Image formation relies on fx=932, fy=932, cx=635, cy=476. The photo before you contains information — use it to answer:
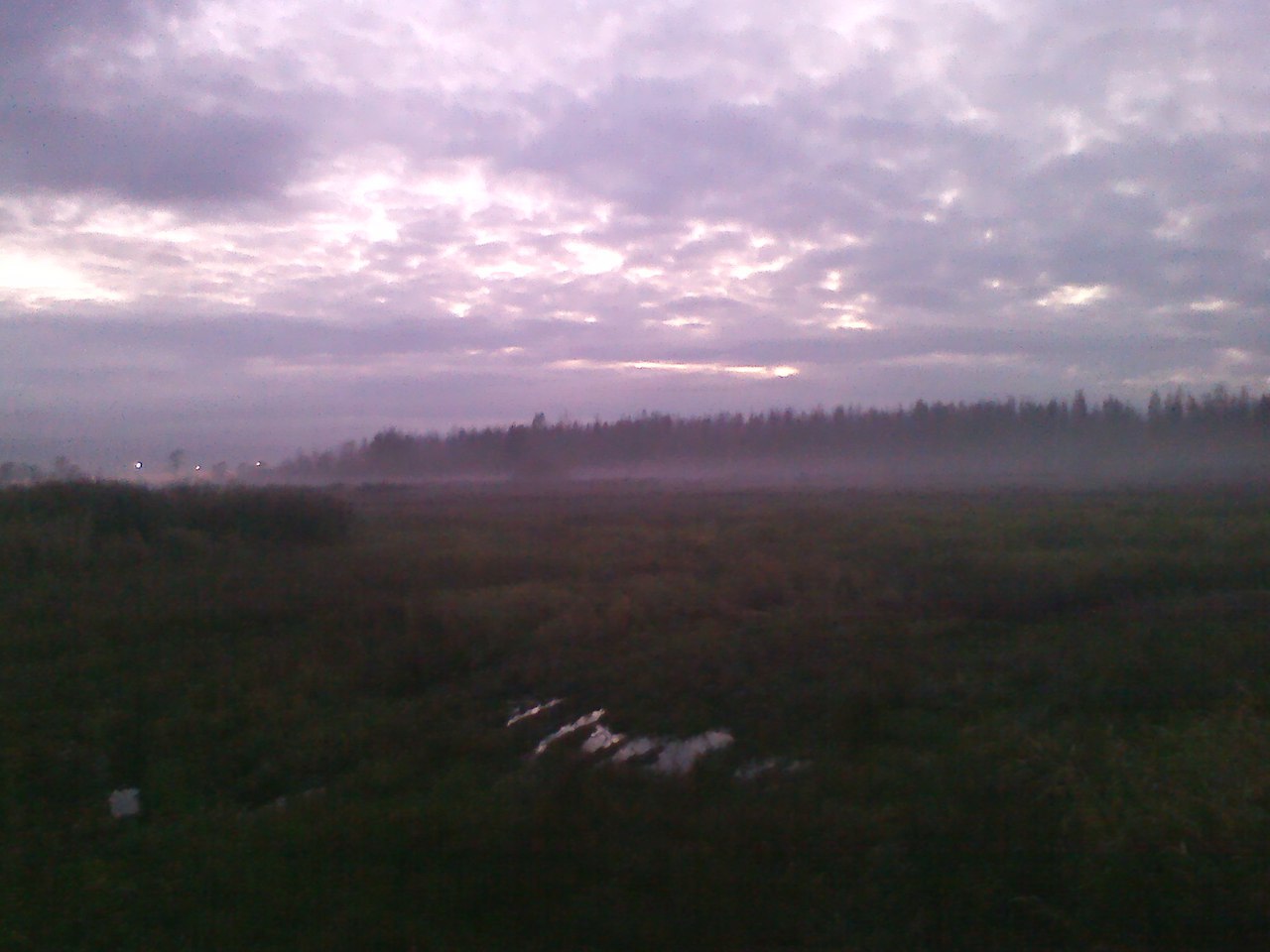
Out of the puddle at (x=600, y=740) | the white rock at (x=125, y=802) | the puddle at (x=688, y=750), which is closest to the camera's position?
the white rock at (x=125, y=802)

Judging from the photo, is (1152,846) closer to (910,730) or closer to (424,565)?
(910,730)

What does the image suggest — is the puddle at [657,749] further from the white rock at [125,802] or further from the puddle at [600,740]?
the white rock at [125,802]

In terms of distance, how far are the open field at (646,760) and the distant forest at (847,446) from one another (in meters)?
66.0

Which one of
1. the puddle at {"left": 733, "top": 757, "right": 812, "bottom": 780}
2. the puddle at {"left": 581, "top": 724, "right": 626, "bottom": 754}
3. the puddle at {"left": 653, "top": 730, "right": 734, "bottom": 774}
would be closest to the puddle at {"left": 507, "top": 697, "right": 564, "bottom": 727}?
the puddle at {"left": 581, "top": 724, "right": 626, "bottom": 754}

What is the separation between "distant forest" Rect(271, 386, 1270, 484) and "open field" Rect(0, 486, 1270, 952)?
66.0 meters

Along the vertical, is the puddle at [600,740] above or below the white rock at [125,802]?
above

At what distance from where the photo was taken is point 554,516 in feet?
117

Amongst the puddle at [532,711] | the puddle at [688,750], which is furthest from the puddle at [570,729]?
the puddle at [688,750]

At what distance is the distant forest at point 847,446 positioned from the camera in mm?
84438

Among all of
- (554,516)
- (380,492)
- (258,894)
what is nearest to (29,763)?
(258,894)

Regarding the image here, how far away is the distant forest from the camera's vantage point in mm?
84438

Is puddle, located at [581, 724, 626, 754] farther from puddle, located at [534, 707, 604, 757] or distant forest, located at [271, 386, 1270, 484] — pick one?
distant forest, located at [271, 386, 1270, 484]

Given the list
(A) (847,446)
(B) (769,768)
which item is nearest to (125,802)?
(B) (769,768)

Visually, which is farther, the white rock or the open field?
the white rock
